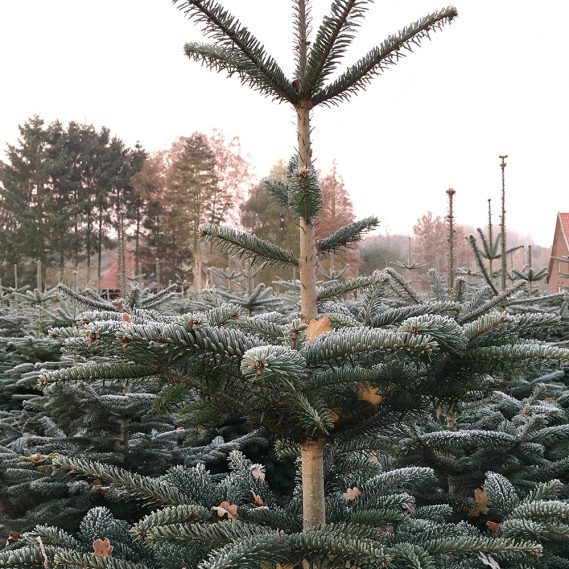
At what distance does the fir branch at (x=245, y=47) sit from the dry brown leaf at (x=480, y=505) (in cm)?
207

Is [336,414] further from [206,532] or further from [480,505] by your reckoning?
[480,505]

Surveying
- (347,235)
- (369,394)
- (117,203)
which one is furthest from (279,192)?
(117,203)

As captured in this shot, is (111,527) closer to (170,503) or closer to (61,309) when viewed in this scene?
(170,503)

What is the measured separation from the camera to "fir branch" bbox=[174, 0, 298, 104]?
4.61 feet

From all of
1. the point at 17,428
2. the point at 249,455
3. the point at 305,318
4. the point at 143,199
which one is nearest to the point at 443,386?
the point at 305,318

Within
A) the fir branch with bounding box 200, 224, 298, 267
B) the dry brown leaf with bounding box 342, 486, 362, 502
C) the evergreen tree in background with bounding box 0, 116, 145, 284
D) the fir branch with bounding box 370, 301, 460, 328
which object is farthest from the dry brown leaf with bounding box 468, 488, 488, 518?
the evergreen tree in background with bounding box 0, 116, 145, 284

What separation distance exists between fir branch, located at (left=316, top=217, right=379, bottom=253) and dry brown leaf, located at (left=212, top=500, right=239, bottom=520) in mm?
843

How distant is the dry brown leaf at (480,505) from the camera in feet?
8.29

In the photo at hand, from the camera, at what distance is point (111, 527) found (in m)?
1.90

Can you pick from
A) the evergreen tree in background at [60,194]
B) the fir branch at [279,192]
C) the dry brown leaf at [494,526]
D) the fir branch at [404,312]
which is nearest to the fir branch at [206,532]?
the fir branch at [404,312]

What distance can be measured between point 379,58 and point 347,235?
21.2 inches

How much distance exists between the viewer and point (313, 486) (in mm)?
1543

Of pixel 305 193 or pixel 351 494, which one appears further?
pixel 351 494

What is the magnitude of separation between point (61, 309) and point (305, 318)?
4.54m
